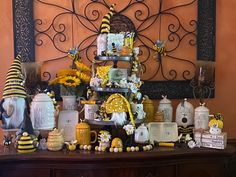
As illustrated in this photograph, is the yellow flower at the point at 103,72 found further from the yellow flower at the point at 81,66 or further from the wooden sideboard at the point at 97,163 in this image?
the wooden sideboard at the point at 97,163

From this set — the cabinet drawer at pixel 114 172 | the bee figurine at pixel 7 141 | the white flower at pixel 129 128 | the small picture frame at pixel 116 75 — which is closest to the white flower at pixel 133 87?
the small picture frame at pixel 116 75

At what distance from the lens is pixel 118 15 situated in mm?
1936

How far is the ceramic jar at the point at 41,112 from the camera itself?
165 cm

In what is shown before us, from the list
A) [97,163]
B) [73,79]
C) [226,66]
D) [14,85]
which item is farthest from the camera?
[226,66]

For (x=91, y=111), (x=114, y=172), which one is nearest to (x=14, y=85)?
(x=91, y=111)

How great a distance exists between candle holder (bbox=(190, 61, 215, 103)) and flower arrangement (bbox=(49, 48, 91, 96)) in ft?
2.07

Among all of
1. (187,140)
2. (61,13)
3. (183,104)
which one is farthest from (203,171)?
(61,13)

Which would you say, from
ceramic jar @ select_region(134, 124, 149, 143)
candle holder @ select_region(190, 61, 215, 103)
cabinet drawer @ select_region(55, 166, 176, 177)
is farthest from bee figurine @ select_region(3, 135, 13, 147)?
candle holder @ select_region(190, 61, 215, 103)

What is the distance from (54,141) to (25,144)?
136 millimetres

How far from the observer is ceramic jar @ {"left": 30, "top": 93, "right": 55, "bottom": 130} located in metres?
1.65

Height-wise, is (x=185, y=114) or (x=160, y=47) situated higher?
(x=160, y=47)

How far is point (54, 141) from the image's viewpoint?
159cm

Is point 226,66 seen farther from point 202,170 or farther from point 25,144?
point 25,144


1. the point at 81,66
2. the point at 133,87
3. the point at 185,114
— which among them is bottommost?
the point at 185,114
